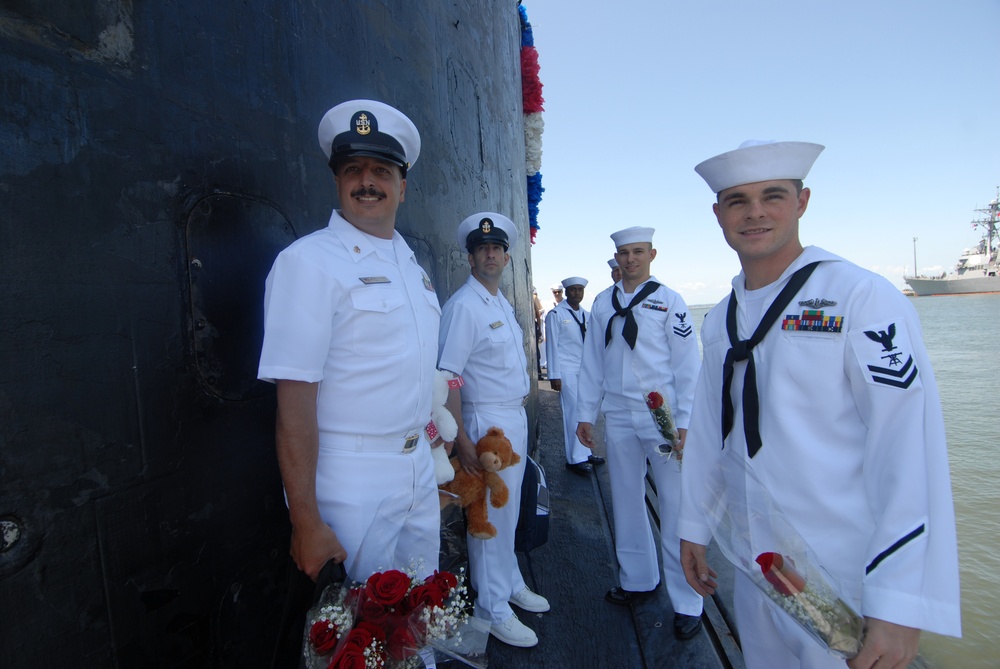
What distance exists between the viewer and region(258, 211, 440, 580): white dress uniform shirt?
1.44 m

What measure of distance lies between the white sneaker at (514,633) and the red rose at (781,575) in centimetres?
167

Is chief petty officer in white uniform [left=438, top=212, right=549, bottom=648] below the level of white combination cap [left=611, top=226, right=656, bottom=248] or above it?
below

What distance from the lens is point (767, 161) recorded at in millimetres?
1599

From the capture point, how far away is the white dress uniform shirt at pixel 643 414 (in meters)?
3.07

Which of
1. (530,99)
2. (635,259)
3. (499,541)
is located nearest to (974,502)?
(635,259)

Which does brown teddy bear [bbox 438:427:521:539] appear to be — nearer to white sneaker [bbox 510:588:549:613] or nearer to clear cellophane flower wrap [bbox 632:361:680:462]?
white sneaker [bbox 510:588:549:613]

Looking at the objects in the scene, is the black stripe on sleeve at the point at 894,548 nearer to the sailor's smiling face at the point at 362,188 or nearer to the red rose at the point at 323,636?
the red rose at the point at 323,636

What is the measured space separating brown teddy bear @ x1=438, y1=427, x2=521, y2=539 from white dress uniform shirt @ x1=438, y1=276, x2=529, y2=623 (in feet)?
0.53

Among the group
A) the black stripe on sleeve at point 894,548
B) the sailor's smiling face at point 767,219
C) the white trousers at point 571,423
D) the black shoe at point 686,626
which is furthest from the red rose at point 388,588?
the white trousers at point 571,423

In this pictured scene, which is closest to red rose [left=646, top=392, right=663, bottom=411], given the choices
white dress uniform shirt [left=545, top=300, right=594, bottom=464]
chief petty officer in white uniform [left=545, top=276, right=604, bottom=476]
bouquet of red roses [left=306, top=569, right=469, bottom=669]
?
bouquet of red roses [left=306, top=569, right=469, bottom=669]

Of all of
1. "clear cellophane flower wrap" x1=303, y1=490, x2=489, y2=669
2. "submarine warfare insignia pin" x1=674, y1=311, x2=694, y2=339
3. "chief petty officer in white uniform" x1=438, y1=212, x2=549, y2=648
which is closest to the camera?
"clear cellophane flower wrap" x1=303, y1=490, x2=489, y2=669

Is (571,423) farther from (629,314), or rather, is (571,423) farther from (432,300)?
(432,300)

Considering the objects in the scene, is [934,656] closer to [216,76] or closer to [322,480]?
[322,480]

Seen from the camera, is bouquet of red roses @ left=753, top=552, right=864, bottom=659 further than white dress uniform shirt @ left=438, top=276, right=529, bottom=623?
No
